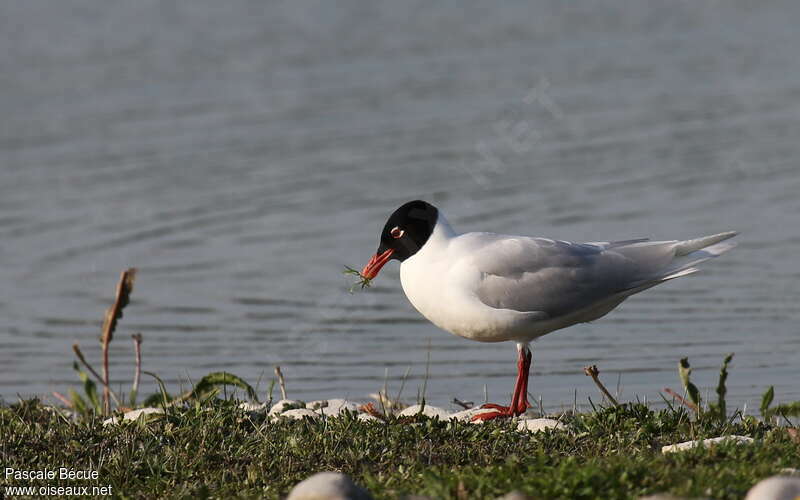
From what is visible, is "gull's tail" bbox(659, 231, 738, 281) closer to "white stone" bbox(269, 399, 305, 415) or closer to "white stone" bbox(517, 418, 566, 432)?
"white stone" bbox(517, 418, 566, 432)

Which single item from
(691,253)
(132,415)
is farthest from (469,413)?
(132,415)

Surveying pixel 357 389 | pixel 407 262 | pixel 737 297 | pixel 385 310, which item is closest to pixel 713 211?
pixel 737 297

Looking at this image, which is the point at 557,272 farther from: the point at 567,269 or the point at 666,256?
the point at 666,256

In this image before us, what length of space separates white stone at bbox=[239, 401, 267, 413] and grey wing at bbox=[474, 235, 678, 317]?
1.39 m

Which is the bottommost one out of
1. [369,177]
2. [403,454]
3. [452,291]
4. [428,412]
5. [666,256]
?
[403,454]

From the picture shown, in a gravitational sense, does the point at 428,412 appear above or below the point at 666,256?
below

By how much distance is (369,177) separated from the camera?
14.6m

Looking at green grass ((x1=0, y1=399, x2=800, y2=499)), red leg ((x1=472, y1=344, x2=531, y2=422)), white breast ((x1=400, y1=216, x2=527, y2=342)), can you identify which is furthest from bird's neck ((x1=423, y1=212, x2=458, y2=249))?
green grass ((x1=0, y1=399, x2=800, y2=499))

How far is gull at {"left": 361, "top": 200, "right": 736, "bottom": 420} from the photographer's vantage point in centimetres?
736

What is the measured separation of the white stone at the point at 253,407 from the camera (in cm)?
770

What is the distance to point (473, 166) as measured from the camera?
15000 mm

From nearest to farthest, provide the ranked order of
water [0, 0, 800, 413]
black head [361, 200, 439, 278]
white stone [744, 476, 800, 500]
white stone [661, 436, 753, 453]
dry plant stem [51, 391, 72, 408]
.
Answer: white stone [744, 476, 800, 500]
white stone [661, 436, 753, 453]
black head [361, 200, 439, 278]
dry plant stem [51, 391, 72, 408]
water [0, 0, 800, 413]

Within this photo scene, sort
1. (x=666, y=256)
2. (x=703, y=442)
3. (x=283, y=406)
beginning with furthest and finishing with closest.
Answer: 1. (x=283, y=406)
2. (x=666, y=256)
3. (x=703, y=442)

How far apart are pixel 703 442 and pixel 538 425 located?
112cm
